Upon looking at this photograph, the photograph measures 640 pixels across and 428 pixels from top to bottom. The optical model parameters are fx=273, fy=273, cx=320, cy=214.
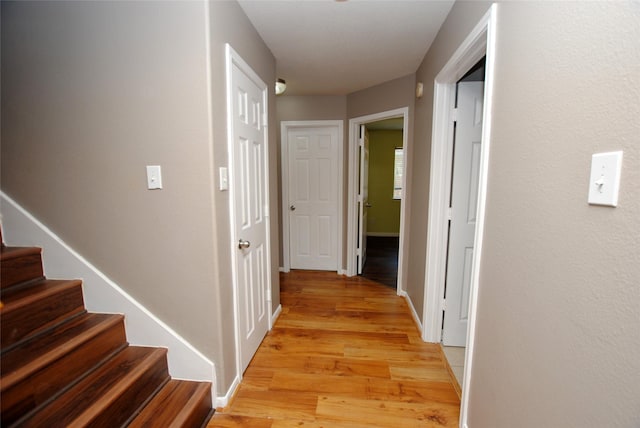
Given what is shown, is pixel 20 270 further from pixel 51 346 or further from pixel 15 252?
pixel 51 346

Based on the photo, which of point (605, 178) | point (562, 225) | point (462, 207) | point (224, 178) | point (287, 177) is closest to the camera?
point (605, 178)

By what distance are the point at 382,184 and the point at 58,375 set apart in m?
5.89

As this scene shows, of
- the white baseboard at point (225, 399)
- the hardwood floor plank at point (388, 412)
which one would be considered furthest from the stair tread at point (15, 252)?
the hardwood floor plank at point (388, 412)

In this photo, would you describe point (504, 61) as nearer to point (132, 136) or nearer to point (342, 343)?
point (132, 136)

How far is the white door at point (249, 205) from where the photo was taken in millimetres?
1704

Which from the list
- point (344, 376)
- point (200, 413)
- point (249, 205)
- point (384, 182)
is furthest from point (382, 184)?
point (200, 413)

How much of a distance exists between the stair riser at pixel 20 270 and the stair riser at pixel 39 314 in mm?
228

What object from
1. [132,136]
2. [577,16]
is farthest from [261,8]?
[577,16]

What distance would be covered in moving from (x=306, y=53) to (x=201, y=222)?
1808 mm

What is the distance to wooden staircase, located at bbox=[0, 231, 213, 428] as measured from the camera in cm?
110

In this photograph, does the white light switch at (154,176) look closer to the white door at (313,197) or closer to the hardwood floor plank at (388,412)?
the hardwood floor plank at (388,412)

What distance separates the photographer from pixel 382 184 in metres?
6.30

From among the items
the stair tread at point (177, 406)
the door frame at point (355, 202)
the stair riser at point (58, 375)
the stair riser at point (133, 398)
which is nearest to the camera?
the stair riser at point (58, 375)

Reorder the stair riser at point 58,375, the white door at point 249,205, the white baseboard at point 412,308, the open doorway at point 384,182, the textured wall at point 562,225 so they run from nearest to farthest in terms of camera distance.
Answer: the textured wall at point 562,225, the stair riser at point 58,375, the white door at point 249,205, the white baseboard at point 412,308, the open doorway at point 384,182
